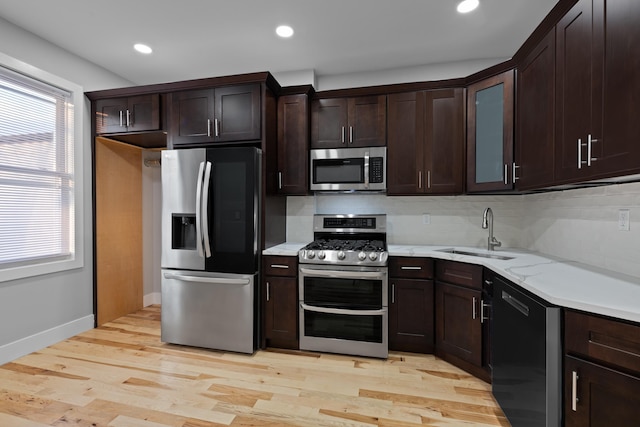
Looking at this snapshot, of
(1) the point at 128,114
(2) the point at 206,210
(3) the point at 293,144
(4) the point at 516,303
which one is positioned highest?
(1) the point at 128,114

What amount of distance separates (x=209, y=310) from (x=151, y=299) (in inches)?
73.3

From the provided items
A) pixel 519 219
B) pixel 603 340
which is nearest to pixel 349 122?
pixel 519 219

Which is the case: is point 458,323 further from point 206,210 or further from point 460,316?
point 206,210

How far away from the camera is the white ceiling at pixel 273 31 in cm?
236

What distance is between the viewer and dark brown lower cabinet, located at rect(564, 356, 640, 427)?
3.54 feet

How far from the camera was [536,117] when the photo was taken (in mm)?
2047

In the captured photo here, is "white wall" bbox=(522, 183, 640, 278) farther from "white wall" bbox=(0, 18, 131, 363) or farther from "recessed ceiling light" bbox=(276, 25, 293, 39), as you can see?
"white wall" bbox=(0, 18, 131, 363)

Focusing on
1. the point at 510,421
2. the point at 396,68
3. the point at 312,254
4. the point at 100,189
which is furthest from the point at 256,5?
the point at 510,421

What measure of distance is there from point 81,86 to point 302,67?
2319 millimetres

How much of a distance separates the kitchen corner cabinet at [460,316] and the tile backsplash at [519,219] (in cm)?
69

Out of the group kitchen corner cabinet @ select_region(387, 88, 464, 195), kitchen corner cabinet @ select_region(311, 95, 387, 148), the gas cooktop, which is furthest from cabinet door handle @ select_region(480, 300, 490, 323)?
kitchen corner cabinet @ select_region(311, 95, 387, 148)

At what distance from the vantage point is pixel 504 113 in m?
2.49

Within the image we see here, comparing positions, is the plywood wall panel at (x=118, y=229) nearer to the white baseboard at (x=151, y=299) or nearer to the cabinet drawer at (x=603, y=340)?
the white baseboard at (x=151, y=299)

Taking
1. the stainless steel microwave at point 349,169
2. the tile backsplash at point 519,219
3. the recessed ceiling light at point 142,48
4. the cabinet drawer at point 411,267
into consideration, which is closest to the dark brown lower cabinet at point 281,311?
the tile backsplash at point 519,219
